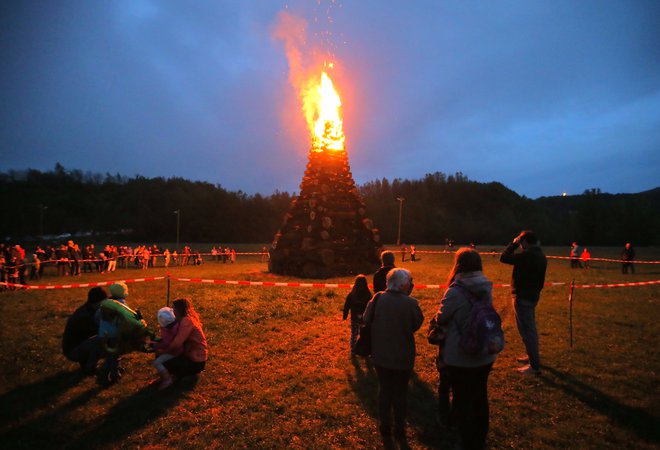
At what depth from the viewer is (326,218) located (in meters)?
17.8

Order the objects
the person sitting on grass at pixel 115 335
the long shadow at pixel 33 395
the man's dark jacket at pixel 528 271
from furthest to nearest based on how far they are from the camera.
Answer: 1. the person sitting on grass at pixel 115 335
2. the man's dark jacket at pixel 528 271
3. the long shadow at pixel 33 395

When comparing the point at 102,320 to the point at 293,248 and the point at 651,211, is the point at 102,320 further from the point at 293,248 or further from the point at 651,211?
the point at 651,211

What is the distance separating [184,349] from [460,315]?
4.27m

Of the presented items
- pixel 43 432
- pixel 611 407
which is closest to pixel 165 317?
pixel 43 432

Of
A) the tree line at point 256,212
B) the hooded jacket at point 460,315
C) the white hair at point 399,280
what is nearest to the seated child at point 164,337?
the white hair at point 399,280

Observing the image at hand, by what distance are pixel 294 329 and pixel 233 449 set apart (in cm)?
436

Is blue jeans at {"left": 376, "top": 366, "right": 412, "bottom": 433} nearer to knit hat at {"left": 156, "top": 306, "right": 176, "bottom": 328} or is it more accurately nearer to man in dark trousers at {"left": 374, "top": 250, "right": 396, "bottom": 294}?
man in dark trousers at {"left": 374, "top": 250, "right": 396, "bottom": 294}

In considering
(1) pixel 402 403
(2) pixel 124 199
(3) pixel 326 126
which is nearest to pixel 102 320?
(1) pixel 402 403

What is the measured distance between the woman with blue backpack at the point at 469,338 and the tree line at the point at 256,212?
63248mm

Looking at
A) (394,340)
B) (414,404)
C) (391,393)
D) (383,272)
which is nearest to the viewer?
(394,340)

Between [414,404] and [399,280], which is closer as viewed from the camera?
[399,280]

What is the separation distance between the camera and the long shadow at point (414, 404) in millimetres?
4285

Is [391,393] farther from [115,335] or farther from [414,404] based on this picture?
[115,335]

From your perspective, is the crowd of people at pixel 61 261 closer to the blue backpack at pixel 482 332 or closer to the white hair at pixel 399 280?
the white hair at pixel 399 280
